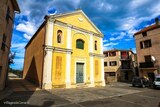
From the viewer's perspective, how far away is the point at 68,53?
1588 cm

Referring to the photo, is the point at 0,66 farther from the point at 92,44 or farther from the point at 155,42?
the point at 155,42

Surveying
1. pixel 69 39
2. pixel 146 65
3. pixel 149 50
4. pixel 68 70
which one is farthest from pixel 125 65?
pixel 68 70

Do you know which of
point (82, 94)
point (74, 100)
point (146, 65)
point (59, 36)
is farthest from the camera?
point (146, 65)

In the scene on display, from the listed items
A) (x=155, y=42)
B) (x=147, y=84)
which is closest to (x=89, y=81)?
(x=147, y=84)

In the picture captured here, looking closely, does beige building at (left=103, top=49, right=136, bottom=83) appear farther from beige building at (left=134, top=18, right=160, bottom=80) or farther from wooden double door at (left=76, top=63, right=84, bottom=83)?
wooden double door at (left=76, top=63, right=84, bottom=83)

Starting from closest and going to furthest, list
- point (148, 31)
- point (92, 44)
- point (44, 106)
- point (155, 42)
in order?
point (44, 106) < point (92, 44) < point (155, 42) < point (148, 31)

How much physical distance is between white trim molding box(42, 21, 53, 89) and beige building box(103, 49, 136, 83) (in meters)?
27.4

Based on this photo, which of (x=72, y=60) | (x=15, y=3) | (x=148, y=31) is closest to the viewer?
(x=15, y=3)

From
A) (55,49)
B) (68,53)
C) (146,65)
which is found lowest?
(146,65)

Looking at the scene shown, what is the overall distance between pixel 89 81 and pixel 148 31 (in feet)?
53.3

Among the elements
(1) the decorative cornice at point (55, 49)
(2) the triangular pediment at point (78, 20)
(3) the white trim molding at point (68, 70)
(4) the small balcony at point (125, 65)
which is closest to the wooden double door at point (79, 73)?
(3) the white trim molding at point (68, 70)

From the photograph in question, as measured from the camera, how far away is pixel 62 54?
50.7ft

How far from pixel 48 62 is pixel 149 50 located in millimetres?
19523

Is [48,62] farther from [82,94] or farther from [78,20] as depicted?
[78,20]
